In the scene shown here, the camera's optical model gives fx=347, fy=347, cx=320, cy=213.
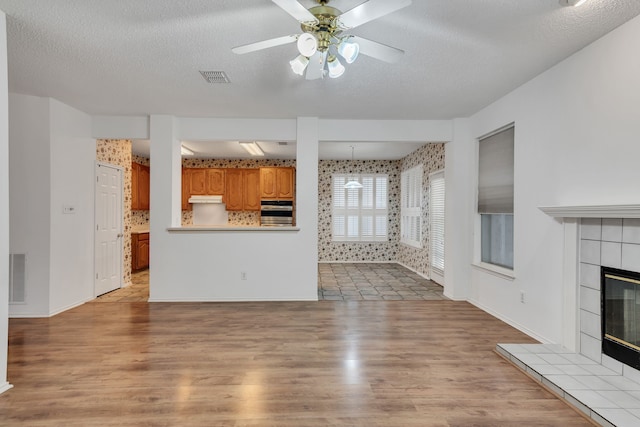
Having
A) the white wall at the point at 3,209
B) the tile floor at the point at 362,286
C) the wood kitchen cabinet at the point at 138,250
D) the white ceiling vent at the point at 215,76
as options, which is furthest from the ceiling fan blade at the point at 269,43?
the wood kitchen cabinet at the point at 138,250

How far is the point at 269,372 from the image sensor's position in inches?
108

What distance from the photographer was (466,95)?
407 cm

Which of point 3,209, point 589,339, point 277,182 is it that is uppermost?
point 277,182

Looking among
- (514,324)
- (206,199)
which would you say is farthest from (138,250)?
(514,324)

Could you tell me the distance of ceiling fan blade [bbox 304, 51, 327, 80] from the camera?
2.42 meters

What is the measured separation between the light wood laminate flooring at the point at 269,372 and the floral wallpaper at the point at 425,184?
2.62m

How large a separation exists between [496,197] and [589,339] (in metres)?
1.93

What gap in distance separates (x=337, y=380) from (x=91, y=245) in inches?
166

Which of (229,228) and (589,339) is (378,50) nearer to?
(589,339)

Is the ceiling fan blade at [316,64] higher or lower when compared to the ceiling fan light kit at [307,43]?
higher

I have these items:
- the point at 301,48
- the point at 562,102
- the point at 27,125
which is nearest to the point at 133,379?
the point at 301,48

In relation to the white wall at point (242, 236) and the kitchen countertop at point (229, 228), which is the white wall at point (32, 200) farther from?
the kitchen countertop at point (229, 228)

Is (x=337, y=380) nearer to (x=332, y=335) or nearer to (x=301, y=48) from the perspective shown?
(x=332, y=335)

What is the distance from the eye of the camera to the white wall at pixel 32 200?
4.18 metres
